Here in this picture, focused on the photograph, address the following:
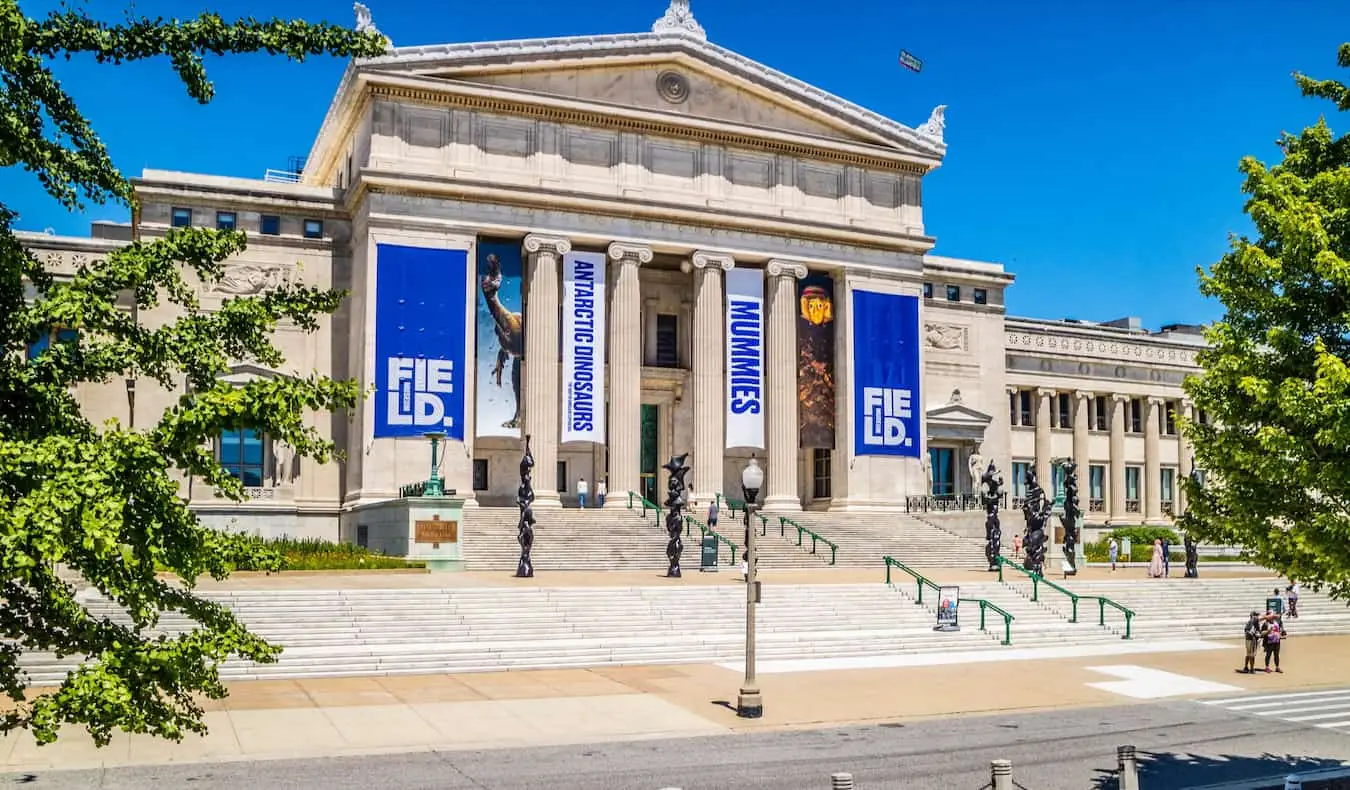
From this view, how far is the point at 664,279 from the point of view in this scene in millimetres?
62656

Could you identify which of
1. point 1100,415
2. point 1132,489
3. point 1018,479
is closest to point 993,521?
point 1018,479

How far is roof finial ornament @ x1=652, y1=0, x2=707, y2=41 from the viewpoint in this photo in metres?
59.1

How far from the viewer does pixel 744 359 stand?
59125 mm

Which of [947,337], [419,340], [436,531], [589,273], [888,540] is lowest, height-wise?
[888,540]

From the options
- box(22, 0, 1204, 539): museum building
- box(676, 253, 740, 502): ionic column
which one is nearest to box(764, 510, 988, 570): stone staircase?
box(22, 0, 1204, 539): museum building

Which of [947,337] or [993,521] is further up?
[947,337]

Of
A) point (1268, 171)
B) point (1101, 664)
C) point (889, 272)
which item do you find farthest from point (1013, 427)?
point (1268, 171)

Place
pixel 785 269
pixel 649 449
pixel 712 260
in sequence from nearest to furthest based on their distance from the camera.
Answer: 1. pixel 712 260
2. pixel 785 269
3. pixel 649 449

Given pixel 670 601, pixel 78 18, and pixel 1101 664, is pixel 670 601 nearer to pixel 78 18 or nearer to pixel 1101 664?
pixel 1101 664

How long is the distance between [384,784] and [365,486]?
35744mm

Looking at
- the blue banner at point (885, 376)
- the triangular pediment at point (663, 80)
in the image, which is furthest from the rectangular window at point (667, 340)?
the triangular pediment at point (663, 80)

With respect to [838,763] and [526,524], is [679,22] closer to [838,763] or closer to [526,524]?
[526,524]

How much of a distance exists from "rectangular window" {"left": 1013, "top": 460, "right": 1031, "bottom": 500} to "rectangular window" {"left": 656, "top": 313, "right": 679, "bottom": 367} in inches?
Answer: 885

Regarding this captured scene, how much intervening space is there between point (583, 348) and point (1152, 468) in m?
40.0
